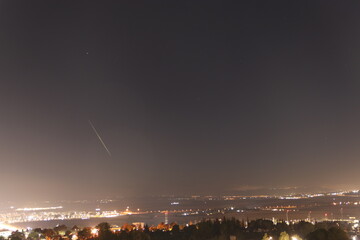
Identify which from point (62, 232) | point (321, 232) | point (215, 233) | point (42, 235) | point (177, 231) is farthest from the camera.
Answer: point (62, 232)

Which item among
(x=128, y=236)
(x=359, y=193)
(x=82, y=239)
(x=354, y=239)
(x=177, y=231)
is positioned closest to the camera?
(x=354, y=239)

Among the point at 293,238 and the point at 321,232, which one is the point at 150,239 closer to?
the point at 293,238

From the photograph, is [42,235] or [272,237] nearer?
[272,237]

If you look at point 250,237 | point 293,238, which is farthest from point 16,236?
point 293,238

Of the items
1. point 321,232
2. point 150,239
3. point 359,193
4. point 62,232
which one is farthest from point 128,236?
point 359,193

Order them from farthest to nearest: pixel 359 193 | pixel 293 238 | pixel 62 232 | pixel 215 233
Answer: pixel 359 193
pixel 62 232
pixel 215 233
pixel 293 238

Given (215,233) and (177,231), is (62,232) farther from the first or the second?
(215,233)

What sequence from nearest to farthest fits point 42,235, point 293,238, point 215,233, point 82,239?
1. point 293,238
2. point 215,233
3. point 82,239
4. point 42,235

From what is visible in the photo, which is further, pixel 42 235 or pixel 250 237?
pixel 42 235
